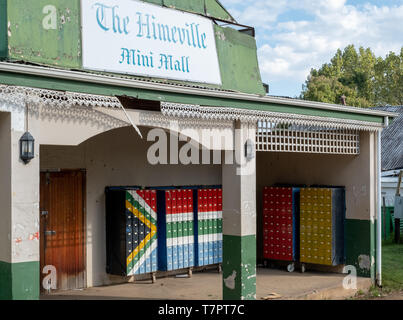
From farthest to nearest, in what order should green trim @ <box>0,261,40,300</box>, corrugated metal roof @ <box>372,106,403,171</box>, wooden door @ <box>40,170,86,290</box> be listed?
corrugated metal roof @ <box>372,106,403,171</box> < wooden door @ <box>40,170,86,290</box> < green trim @ <box>0,261,40,300</box>

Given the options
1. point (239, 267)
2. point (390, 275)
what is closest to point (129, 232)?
point (239, 267)

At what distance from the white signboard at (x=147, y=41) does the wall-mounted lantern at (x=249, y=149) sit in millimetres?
1027

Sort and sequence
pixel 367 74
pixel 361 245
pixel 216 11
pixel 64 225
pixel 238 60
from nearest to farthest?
pixel 216 11 < pixel 238 60 < pixel 64 225 < pixel 361 245 < pixel 367 74

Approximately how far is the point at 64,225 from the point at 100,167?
45.2 inches

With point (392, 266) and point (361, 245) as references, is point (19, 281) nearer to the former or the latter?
point (361, 245)

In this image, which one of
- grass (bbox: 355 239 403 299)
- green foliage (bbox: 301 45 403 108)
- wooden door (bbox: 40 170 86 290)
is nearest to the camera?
wooden door (bbox: 40 170 86 290)

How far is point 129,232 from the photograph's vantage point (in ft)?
30.8

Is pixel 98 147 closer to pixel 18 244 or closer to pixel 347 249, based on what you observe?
pixel 18 244

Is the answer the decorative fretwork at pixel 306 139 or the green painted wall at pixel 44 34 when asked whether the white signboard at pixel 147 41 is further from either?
the decorative fretwork at pixel 306 139

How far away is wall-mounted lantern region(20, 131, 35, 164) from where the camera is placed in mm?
5621

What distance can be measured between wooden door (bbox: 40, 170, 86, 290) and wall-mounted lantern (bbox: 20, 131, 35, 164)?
3302mm

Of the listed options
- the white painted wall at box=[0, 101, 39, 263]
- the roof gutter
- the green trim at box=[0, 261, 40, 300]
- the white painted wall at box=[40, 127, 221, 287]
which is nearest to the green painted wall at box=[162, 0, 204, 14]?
the roof gutter

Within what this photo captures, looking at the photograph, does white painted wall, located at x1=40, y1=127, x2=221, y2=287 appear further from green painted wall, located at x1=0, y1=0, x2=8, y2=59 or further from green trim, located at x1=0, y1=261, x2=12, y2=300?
green trim, located at x1=0, y1=261, x2=12, y2=300

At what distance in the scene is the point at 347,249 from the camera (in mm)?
10609
